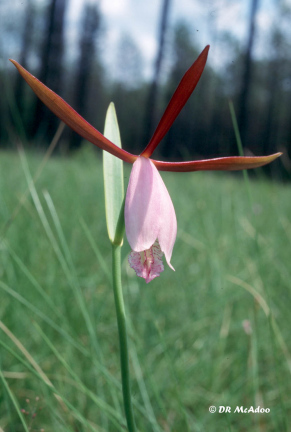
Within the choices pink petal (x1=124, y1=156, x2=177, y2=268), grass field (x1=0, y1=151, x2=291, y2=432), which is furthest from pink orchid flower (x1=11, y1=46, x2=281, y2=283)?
grass field (x1=0, y1=151, x2=291, y2=432)

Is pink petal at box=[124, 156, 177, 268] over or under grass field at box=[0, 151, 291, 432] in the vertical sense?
over

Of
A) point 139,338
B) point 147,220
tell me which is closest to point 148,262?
point 147,220

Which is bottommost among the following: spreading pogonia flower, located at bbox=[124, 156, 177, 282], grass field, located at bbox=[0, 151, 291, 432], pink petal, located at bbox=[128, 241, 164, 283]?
grass field, located at bbox=[0, 151, 291, 432]

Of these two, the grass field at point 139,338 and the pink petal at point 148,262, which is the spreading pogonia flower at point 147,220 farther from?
the grass field at point 139,338

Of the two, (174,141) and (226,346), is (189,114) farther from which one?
(226,346)

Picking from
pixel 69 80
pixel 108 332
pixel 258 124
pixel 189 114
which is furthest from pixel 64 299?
pixel 258 124

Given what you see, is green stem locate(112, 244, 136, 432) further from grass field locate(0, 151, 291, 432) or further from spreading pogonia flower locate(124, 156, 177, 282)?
grass field locate(0, 151, 291, 432)

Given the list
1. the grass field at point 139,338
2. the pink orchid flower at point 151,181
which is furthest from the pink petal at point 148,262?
the grass field at point 139,338
